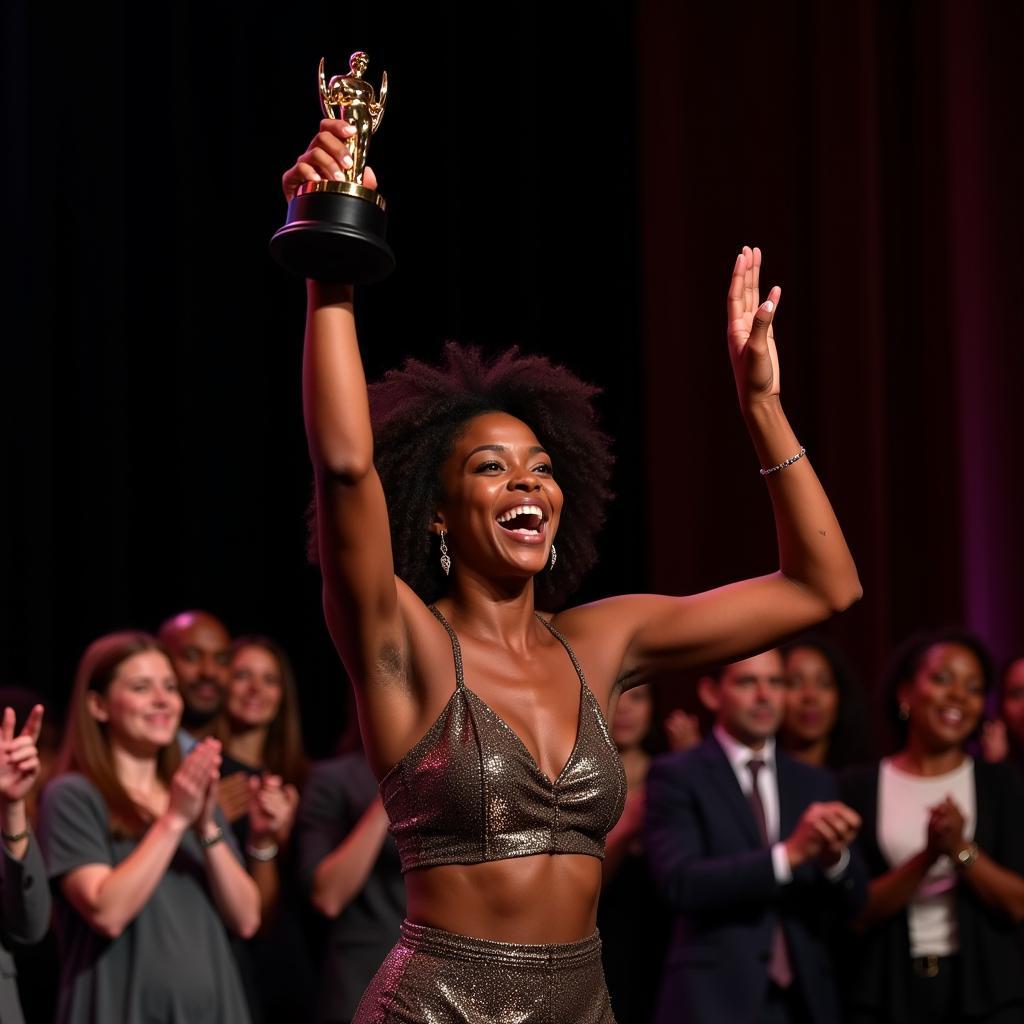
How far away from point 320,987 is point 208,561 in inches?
110

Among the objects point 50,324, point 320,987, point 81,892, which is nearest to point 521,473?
point 81,892

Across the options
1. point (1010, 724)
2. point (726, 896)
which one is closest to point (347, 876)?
point (726, 896)

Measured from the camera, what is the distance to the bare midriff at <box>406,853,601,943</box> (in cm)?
235

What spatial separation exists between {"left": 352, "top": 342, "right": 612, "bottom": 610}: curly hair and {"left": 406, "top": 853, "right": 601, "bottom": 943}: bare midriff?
526 mm

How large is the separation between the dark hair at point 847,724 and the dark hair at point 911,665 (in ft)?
1.23

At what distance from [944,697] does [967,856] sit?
22.1 inches

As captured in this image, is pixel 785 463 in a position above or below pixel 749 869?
above

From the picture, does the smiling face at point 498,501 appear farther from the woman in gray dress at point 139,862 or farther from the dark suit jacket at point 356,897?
the dark suit jacket at point 356,897

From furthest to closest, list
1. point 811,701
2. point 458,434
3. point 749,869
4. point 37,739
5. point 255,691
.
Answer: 1. point 811,701
2. point 255,691
3. point 37,739
4. point 749,869
5. point 458,434

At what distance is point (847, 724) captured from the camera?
5.44 metres

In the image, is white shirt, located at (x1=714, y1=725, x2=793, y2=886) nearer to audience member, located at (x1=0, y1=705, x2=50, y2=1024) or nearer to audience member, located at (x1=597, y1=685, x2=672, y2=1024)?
audience member, located at (x1=597, y1=685, x2=672, y2=1024)

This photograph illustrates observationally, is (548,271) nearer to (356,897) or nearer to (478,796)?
(356,897)

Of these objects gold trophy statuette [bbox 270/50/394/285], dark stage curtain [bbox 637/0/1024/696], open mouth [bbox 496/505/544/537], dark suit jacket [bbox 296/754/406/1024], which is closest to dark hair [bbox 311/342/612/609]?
open mouth [bbox 496/505/544/537]

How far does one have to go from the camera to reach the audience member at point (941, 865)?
174 inches
